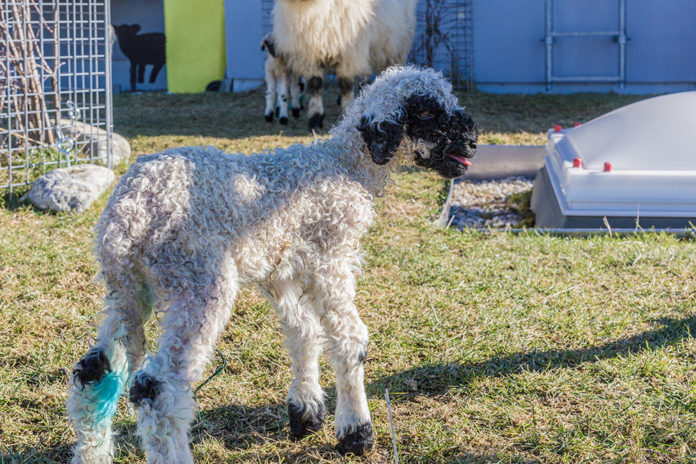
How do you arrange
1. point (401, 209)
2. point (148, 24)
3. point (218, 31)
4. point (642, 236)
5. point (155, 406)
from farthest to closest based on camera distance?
point (148, 24) → point (218, 31) → point (401, 209) → point (642, 236) → point (155, 406)

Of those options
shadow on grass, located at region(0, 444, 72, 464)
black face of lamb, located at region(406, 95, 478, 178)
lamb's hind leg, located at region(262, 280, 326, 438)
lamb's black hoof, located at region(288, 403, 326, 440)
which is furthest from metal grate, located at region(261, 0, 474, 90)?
shadow on grass, located at region(0, 444, 72, 464)

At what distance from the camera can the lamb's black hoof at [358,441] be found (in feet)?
8.27

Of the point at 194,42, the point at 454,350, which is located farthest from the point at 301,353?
the point at 194,42

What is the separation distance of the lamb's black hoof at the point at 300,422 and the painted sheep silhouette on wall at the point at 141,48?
39.8 ft

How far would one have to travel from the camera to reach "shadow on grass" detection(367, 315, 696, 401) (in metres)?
3.00

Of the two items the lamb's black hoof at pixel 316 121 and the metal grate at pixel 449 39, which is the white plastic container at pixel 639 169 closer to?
the lamb's black hoof at pixel 316 121

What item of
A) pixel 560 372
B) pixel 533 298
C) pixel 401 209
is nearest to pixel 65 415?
pixel 560 372

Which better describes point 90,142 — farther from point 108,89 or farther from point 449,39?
point 449,39

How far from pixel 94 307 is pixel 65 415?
1055mm

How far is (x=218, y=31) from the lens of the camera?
41.1 feet

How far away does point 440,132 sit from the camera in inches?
99.0

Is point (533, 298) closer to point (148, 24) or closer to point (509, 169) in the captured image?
point (509, 169)

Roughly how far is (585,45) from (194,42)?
22.1 ft

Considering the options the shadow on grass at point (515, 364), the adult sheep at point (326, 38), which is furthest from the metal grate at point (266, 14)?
the shadow on grass at point (515, 364)
